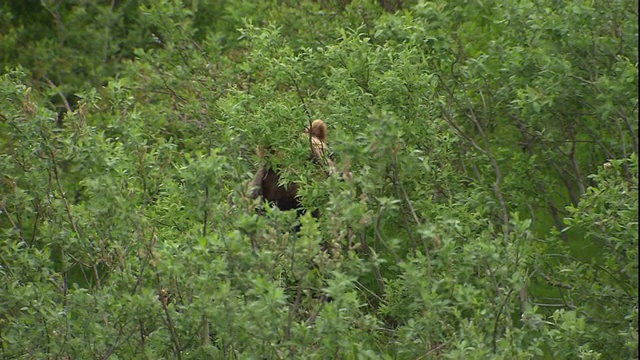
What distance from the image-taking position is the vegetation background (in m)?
7.04

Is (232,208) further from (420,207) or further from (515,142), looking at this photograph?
(515,142)

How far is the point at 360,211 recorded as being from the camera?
22.4 feet

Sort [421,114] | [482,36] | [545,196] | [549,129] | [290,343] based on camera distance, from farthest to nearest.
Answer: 1. [482,36]
2. [545,196]
3. [549,129]
4. [421,114]
5. [290,343]

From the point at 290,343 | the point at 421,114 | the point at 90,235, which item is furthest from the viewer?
the point at 421,114

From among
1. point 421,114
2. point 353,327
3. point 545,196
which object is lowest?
point 545,196

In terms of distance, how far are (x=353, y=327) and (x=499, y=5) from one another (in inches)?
134

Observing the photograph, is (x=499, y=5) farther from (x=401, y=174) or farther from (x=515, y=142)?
(x=401, y=174)

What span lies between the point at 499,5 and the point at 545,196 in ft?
5.84

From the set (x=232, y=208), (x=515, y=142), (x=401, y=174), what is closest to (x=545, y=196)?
(x=515, y=142)

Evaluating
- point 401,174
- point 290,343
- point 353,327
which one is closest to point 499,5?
point 401,174

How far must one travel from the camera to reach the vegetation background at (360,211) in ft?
23.1

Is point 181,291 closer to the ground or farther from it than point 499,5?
closer to the ground

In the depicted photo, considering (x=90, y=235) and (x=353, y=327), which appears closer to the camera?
(x=353, y=327)

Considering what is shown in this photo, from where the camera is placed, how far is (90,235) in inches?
324
